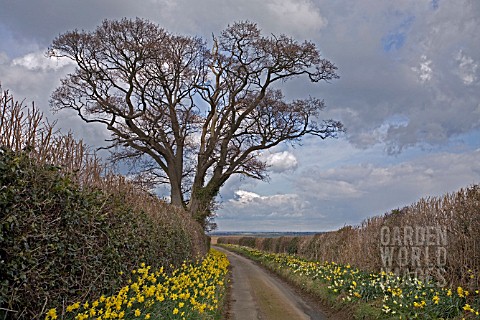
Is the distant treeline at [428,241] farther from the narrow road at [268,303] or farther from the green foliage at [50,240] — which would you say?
the green foliage at [50,240]

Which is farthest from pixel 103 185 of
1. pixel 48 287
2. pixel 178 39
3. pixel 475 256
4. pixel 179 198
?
pixel 179 198

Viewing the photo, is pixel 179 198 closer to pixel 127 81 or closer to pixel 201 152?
pixel 201 152

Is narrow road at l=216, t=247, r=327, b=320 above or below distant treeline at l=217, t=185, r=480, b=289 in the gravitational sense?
below

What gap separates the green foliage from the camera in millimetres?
3730

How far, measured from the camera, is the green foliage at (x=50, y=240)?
3.73 metres

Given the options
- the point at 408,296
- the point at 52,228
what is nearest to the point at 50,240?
the point at 52,228

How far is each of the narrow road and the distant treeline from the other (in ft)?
7.77

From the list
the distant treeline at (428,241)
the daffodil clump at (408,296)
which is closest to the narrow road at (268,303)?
the daffodil clump at (408,296)

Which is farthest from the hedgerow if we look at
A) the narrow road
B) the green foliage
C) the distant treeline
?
the distant treeline

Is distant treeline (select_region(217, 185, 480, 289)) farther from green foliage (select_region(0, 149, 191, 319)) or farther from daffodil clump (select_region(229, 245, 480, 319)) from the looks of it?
green foliage (select_region(0, 149, 191, 319))

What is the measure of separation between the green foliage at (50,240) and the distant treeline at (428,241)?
604cm

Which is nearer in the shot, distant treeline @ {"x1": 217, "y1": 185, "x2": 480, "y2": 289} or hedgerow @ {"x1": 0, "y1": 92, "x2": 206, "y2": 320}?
hedgerow @ {"x1": 0, "y1": 92, "x2": 206, "y2": 320}

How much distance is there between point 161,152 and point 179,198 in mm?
2962

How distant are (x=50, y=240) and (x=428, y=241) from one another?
788 centimetres
